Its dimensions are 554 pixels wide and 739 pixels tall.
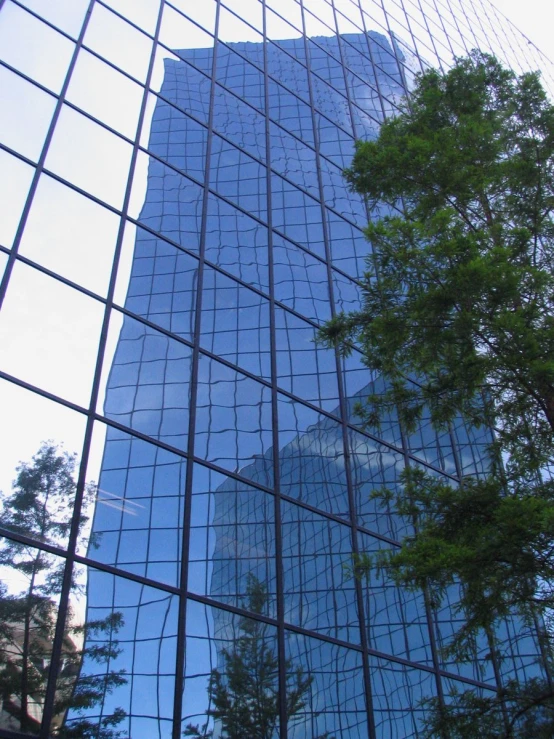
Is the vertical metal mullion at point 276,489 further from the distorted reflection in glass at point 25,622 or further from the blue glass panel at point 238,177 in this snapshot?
the distorted reflection in glass at point 25,622

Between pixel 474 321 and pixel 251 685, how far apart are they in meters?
5.70

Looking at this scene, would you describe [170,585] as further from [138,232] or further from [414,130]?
[414,130]

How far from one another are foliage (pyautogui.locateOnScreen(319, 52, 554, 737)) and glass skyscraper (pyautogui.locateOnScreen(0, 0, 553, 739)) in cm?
110

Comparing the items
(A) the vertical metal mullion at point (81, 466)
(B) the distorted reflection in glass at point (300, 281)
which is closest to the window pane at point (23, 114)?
(A) the vertical metal mullion at point (81, 466)

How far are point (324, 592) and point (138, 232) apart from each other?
273 inches

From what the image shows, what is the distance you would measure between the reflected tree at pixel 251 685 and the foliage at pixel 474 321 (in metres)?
2.27

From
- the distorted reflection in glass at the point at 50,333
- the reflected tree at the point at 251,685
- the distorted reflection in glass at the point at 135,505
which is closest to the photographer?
the reflected tree at the point at 251,685

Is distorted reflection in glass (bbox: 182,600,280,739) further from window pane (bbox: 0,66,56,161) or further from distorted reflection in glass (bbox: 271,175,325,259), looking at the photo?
distorted reflection in glass (bbox: 271,175,325,259)

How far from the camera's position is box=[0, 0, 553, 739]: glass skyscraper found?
977 centimetres

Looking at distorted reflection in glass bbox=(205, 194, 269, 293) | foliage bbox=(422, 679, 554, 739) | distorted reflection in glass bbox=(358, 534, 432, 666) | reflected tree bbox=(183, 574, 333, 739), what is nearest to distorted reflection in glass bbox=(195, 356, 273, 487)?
reflected tree bbox=(183, 574, 333, 739)

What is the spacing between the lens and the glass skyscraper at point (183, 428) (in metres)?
9.77

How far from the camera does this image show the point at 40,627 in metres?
9.10

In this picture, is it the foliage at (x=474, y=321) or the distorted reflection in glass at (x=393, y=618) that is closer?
the foliage at (x=474, y=321)

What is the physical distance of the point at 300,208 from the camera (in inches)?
699
